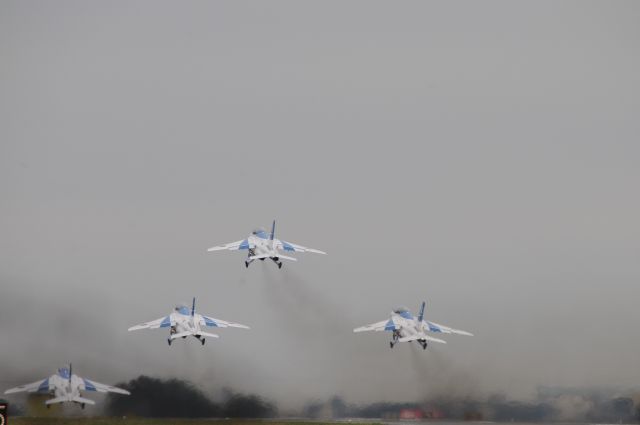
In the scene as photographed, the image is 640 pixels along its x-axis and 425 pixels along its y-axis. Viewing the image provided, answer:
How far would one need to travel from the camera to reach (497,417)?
158 meters

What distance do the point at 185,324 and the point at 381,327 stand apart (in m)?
23.7

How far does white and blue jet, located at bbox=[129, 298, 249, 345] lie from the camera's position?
501ft

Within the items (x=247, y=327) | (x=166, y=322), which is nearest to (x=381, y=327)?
(x=247, y=327)

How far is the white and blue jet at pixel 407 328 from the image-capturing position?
15825cm

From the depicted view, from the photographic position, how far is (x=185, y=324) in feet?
504

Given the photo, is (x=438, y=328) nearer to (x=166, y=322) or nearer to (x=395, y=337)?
(x=395, y=337)

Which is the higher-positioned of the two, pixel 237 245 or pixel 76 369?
pixel 237 245

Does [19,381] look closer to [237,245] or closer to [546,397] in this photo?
[237,245]

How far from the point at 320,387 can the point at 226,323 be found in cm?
1341

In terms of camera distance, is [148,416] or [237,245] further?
[237,245]

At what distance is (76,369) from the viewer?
153 m

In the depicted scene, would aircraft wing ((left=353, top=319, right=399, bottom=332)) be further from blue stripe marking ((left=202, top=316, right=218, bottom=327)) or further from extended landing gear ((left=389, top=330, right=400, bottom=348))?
blue stripe marking ((left=202, top=316, right=218, bottom=327))

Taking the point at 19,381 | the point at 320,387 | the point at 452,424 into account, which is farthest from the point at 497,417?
the point at 19,381

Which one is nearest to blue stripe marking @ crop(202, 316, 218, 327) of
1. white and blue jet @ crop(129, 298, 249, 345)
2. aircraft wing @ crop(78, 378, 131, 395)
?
white and blue jet @ crop(129, 298, 249, 345)
